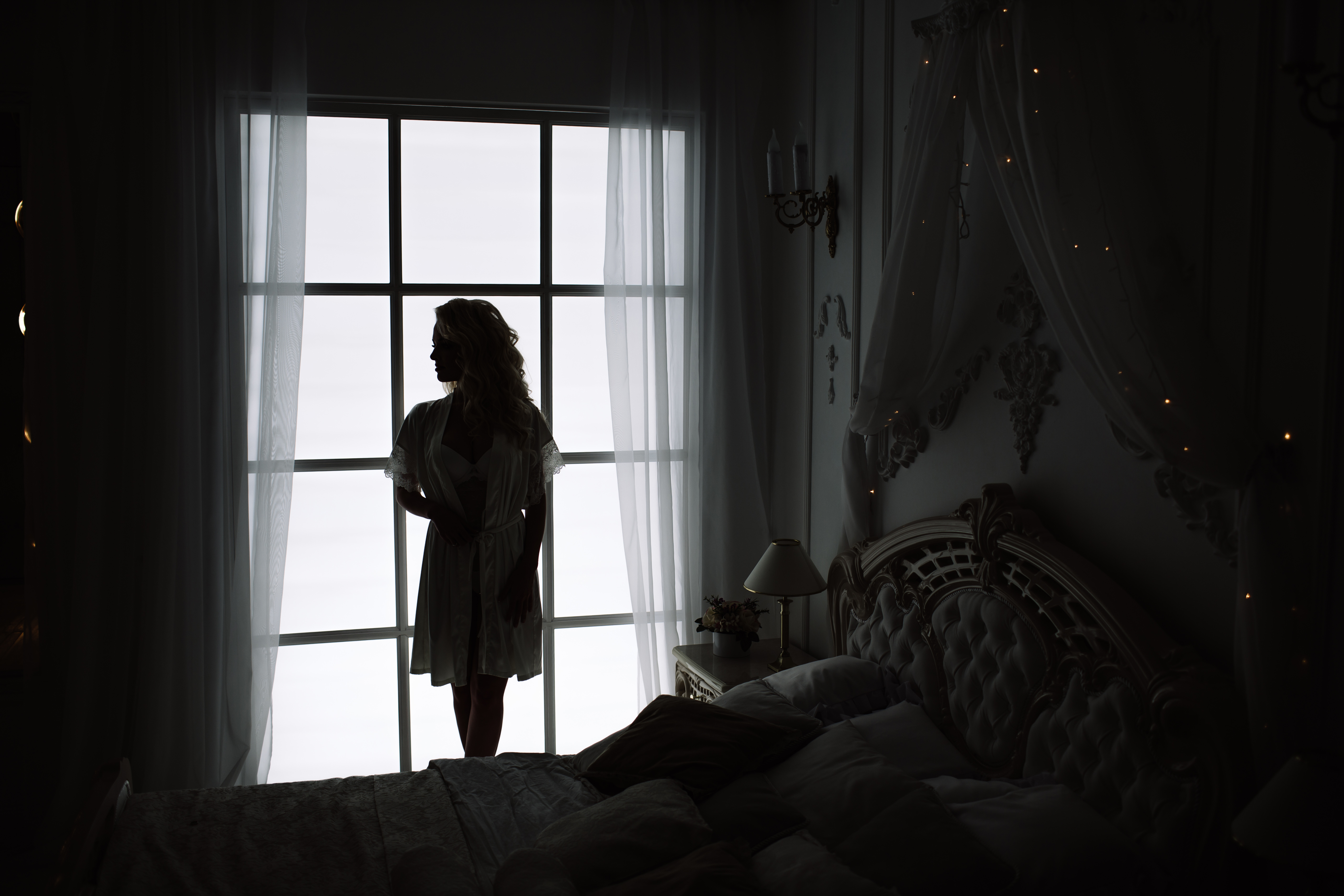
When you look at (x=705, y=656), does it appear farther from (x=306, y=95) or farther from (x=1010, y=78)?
(x=306, y=95)

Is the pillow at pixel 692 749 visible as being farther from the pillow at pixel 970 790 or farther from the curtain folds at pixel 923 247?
the curtain folds at pixel 923 247

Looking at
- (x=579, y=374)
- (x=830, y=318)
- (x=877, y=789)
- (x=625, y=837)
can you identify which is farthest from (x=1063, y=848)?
(x=579, y=374)

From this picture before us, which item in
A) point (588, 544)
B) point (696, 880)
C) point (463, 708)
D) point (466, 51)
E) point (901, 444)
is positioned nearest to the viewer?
point (696, 880)

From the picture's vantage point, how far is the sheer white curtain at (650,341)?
3.60m

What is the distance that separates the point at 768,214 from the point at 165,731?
3.00 meters

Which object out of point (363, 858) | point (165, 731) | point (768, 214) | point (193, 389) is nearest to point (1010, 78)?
point (768, 214)

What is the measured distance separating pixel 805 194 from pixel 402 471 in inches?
69.4

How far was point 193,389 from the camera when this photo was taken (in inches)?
128

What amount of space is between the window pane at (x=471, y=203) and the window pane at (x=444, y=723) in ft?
5.44

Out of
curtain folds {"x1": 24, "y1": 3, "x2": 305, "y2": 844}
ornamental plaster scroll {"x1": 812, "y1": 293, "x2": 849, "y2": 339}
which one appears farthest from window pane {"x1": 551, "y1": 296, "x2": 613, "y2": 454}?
curtain folds {"x1": 24, "y1": 3, "x2": 305, "y2": 844}

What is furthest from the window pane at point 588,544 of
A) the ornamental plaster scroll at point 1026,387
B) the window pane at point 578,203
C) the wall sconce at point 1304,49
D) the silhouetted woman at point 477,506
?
the wall sconce at point 1304,49

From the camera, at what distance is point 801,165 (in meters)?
2.92

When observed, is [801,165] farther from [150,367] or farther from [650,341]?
[150,367]

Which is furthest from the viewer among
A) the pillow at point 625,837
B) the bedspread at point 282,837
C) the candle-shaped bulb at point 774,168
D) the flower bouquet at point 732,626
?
the flower bouquet at point 732,626
